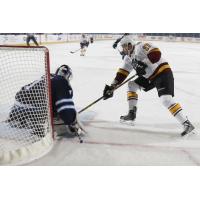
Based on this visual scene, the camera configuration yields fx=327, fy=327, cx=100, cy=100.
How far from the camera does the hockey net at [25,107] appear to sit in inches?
74.6

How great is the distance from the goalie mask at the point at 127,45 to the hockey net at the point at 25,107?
641 millimetres

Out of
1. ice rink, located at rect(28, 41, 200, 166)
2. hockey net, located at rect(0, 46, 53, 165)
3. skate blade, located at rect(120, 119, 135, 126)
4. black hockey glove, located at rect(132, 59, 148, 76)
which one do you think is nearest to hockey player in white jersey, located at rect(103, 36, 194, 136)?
black hockey glove, located at rect(132, 59, 148, 76)

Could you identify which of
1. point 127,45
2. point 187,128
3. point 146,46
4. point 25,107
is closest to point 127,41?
point 127,45

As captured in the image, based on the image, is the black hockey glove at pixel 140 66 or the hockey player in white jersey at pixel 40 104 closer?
the hockey player in white jersey at pixel 40 104

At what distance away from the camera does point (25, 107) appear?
2.15 metres

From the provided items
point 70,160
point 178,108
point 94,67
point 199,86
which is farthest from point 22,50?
point 94,67

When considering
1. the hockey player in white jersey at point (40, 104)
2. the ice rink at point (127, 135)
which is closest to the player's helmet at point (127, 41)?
the ice rink at point (127, 135)

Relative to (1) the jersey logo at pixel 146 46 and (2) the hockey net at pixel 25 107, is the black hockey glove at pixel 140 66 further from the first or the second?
(2) the hockey net at pixel 25 107

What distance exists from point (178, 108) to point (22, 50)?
3.68 feet

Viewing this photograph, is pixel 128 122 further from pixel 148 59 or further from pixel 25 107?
pixel 25 107

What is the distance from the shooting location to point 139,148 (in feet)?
6.84

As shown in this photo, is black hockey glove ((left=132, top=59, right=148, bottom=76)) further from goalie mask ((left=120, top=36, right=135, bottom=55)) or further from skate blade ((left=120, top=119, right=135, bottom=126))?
skate blade ((left=120, top=119, right=135, bottom=126))

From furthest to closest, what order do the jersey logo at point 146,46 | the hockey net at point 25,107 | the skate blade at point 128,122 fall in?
the skate blade at point 128,122, the jersey logo at point 146,46, the hockey net at point 25,107

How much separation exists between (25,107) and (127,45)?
854mm
